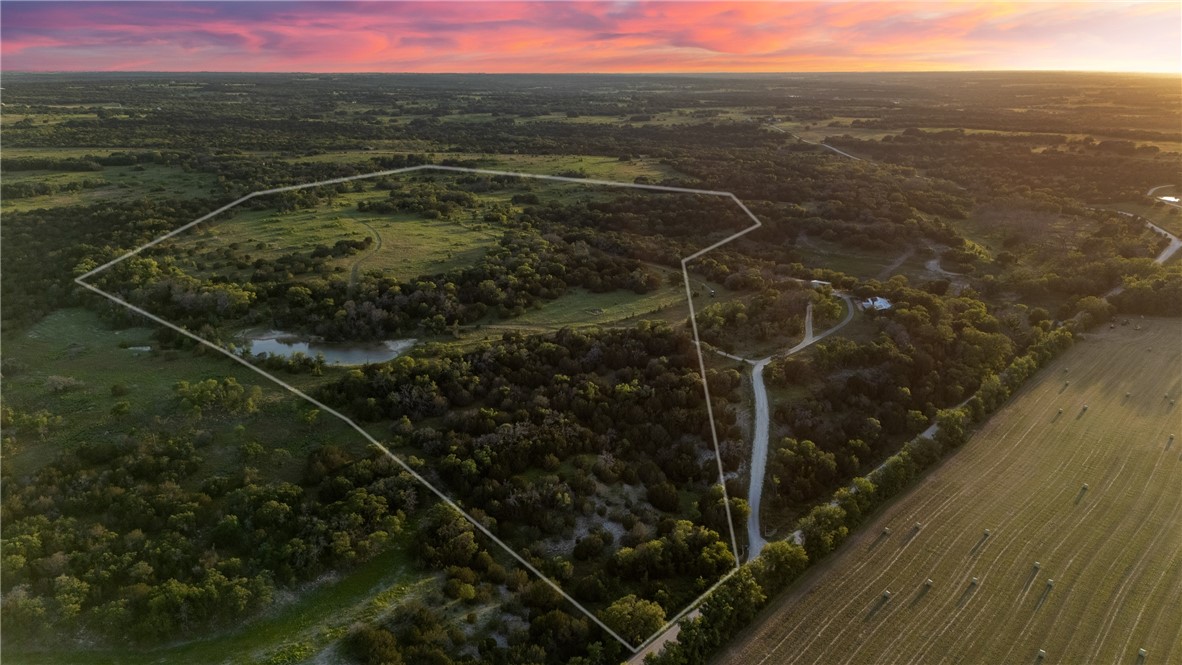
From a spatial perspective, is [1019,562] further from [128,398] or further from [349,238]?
[349,238]

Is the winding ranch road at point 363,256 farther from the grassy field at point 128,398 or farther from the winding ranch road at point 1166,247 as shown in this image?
the winding ranch road at point 1166,247

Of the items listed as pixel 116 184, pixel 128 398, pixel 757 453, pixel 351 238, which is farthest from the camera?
pixel 116 184

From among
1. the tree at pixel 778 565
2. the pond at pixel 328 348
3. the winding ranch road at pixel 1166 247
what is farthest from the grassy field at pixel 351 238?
the winding ranch road at pixel 1166 247

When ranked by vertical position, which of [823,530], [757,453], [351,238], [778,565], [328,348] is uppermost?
[351,238]

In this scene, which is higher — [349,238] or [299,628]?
[349,238]

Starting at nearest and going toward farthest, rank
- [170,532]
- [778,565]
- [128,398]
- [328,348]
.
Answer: [170,532] → [778,565] → [128,398] → [328,348]

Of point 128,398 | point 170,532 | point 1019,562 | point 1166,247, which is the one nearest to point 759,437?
point 1019,562

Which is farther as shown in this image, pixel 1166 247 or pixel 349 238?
pixel 1166 247
